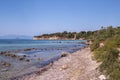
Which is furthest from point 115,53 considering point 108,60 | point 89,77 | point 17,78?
point 17,78

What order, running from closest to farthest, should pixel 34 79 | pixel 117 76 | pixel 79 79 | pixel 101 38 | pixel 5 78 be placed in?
pixel 117 76, pixel 79 79, pixel 34 79, pixel 5 78, pixel 101 38

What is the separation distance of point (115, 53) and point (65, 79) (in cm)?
601

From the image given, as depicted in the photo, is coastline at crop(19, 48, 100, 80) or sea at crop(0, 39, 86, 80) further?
sea at crop(0, 39, 86, 80)

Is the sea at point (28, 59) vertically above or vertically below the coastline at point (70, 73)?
below

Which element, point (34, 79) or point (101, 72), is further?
point (34, 79)

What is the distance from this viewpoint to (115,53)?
872 inches

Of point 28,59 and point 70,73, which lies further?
point 28,59

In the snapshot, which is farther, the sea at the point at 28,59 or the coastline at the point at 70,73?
the sea at the point at 28,59

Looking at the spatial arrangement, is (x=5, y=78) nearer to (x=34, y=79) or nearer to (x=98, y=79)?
(x=34, y=79)

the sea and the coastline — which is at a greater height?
the coastline

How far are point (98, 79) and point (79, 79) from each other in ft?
5.49

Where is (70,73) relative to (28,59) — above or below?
above

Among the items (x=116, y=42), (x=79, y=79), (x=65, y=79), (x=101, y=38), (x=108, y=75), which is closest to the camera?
(x=108, y=75)

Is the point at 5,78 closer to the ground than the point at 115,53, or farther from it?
closer to the ground
